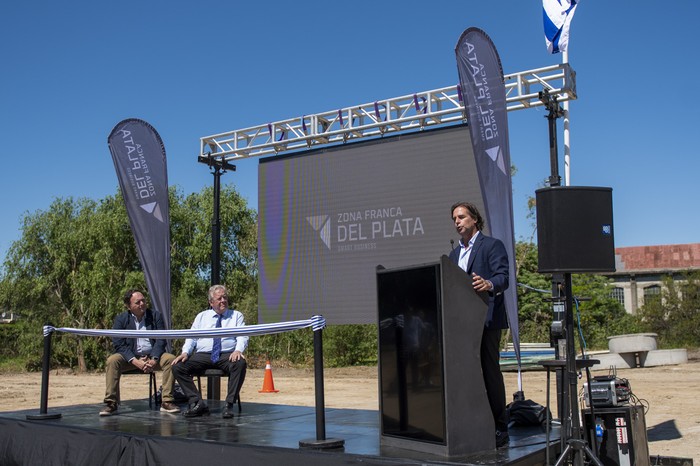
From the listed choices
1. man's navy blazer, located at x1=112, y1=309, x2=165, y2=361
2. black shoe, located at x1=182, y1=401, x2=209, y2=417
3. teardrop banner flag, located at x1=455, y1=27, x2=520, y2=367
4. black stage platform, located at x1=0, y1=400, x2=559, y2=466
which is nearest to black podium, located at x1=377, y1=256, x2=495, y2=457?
black stage platform, located at x1=0, y1=400, x2=559, y2=466

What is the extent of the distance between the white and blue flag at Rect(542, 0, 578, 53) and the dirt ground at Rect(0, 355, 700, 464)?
5.10 metres

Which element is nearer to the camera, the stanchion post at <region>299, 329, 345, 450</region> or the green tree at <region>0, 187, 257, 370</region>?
the stanchion post at <region>299, 329, 345, 450</region>

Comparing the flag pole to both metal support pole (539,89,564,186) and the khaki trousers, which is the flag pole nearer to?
metal support pole (539,89,564,186)

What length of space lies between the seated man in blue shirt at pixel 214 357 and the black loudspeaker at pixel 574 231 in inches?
126

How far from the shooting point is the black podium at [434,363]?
366cm

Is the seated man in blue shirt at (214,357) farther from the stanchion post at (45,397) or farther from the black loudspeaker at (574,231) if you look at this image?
the black loudspeaker at (574,231)

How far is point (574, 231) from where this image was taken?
4109mm

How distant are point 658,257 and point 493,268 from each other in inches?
1709

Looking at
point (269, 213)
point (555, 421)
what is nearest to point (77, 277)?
point (269, 213)

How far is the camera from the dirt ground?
8170 mm

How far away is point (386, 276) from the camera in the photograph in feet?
13.5

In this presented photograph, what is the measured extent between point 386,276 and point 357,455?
3.54 ft

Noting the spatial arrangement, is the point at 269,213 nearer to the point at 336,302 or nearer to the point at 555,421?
the point at 336,302

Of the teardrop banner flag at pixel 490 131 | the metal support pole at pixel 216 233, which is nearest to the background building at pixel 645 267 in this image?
the metal support pole at pixel 216 233
